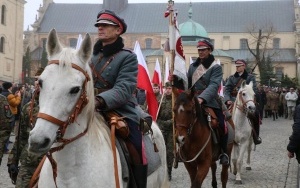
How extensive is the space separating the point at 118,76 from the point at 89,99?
0.76 m

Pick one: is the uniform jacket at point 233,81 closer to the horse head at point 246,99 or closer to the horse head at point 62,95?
the horse head at point 246,99

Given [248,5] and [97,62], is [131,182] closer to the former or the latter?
[97,62]

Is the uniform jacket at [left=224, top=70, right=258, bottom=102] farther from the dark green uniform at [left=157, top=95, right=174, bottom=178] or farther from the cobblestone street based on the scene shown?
the cobblestone street

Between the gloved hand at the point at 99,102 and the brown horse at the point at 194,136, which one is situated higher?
the gloved hand at the point at 99,102

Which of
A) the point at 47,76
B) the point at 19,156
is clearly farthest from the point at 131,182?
the point at 19,156

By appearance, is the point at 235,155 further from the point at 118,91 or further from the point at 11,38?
the point at 11,38

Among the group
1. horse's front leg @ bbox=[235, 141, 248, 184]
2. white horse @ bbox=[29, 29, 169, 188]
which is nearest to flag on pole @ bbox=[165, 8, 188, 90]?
horse's front leg @ bbox=[235, 141, 248, 184]

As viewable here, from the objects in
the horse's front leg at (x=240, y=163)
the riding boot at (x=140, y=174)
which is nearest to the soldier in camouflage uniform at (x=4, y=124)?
the horse's front leg at (x=240, y=163)

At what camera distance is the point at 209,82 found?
30.2ft

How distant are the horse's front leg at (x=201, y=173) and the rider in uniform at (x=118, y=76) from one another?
Result: 3.20m

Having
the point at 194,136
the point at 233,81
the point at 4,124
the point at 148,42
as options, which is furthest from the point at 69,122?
the point at 148,42

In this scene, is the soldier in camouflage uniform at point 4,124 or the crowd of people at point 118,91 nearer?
the crowd of people at point 118,91

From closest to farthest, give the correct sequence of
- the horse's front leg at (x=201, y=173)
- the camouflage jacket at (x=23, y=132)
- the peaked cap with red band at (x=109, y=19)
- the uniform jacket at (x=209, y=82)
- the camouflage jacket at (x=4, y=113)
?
1. the peaked cap with red band at (x=109, y=19)
2. the camouflage jacket at (x=23, y=132)
3. the horse's front leg at (x=201, y=173)
4. the uniform jacket at (x=209, y=82)
5. the camouflage jacket at (x=4, y=113)

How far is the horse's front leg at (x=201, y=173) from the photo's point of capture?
8.25 metres
